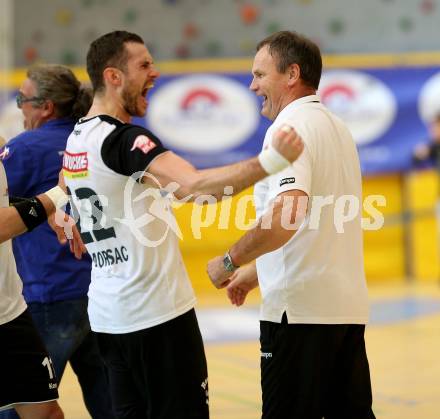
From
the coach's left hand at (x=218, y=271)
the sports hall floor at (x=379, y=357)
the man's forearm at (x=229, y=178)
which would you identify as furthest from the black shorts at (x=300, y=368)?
the sports hall floor at (x=379, y=357)

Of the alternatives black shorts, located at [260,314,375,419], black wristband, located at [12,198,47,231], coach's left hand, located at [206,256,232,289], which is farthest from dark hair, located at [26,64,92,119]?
black shorts, located at [260,314,375,419]

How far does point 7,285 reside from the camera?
159 inches

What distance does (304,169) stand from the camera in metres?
3.58

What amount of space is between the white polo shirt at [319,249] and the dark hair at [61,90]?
4.91 ft

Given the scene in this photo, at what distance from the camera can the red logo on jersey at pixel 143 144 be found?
11.1 feet

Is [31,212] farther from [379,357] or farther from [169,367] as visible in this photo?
[379,357]

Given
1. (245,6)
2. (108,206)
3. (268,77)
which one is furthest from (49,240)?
(245,6)

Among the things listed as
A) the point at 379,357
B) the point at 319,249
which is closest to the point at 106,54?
the point at 319,249

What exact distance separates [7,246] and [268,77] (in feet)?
4.92

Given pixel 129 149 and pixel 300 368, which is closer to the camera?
pixel 129 149

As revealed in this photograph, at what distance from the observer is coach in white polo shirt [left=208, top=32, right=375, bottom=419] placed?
3.64 m

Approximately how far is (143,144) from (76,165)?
415 mm

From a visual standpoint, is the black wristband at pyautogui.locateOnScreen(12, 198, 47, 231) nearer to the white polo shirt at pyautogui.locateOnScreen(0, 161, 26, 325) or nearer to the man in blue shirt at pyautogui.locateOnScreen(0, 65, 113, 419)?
the white polo shirt at pyautogui.locateOnScreen(0, 161, 26, 325)

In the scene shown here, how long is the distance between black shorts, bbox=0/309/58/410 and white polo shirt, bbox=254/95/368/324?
43.9 inches
